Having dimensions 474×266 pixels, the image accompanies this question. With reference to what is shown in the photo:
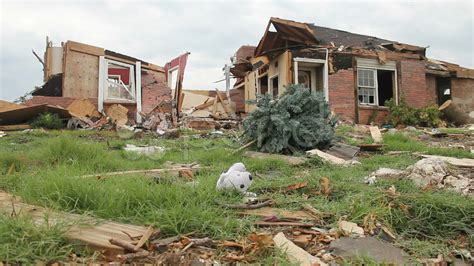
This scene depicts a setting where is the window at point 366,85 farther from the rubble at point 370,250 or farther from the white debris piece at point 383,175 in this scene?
the rubble at point 370,250

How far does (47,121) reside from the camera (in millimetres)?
10117

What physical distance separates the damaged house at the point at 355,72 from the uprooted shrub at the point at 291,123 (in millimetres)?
6258

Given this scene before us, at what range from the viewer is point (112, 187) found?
2902mm

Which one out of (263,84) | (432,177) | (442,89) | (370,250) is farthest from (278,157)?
(442,89)

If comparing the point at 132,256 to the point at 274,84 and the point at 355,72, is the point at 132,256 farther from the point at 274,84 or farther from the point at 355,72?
the point at 274,84

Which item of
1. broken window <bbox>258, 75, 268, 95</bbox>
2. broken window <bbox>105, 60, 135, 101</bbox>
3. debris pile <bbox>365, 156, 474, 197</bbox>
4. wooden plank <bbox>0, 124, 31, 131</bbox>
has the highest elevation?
broken window <bbox>258, 75, 268, 95</bbox>

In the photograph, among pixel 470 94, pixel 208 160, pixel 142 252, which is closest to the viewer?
pixel 142 252

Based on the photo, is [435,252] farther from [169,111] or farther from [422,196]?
[169,111]

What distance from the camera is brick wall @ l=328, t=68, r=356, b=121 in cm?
1388

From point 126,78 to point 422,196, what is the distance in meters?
16.9

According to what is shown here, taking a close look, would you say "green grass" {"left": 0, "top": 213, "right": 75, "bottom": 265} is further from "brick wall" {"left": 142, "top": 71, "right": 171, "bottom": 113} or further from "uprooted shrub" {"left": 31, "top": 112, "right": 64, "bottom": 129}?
"brick wall" {"left": 142, "top": 71, "right": 171, "bottom": 113}

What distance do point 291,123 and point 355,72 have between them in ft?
29.7

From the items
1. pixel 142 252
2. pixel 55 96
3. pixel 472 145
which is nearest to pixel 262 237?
pixel 142 252

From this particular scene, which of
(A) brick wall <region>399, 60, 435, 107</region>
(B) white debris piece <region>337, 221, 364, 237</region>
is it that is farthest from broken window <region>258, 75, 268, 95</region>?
(B) white debris piece <region>337, 221, 364, 237</region>
